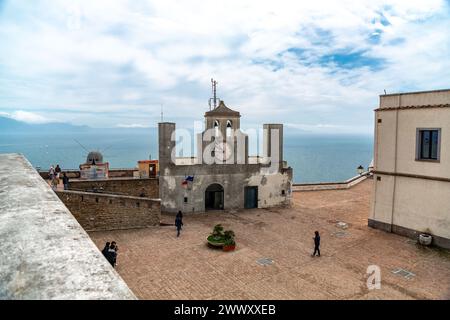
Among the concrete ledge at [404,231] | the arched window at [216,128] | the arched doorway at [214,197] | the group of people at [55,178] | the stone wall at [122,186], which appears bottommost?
the concrete ledge at [404,231]

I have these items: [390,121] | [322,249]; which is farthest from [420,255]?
[390,121]

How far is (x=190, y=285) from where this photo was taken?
1313 cm

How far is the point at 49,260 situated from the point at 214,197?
22.9m

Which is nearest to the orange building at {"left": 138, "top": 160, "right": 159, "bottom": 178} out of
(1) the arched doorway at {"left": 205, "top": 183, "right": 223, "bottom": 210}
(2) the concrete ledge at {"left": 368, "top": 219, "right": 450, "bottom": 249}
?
(1) the arched doorway at {"left": 205, "top": 183, "right": 223, "bottom": 210}

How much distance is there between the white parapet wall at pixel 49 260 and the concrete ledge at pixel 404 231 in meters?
18.7

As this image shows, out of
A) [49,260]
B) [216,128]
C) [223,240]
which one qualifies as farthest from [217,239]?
[49,260]

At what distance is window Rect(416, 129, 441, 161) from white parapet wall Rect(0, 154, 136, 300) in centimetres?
1873

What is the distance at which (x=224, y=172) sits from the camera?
1013 inches

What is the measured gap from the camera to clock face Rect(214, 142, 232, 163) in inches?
1016

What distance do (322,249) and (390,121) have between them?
9.10 metres

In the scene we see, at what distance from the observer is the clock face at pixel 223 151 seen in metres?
25.8

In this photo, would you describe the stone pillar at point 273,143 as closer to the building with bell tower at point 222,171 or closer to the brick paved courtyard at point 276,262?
the building with bell tower at point 222,171

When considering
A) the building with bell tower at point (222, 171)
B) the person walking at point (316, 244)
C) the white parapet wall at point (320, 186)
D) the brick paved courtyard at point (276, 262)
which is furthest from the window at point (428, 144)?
the white parapet wall at point (320, 186)

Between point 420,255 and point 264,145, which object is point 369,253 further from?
point 264,145
